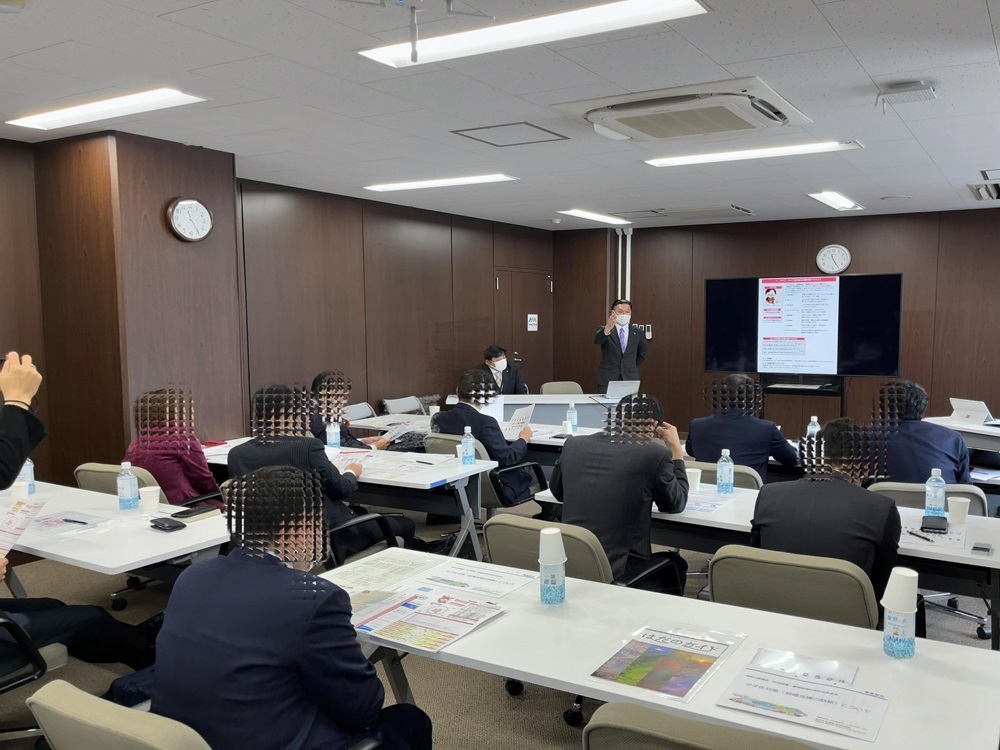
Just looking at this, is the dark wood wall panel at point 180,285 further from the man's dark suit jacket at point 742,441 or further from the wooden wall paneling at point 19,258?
the man's dark suit jacket at point 742,441

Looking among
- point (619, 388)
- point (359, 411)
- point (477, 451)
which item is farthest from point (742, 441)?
point (359, 411)

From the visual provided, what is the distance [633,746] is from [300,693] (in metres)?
0.73

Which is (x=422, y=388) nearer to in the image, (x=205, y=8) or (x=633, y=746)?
(x=205, y=8)

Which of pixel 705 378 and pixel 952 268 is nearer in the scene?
pixel 952 268

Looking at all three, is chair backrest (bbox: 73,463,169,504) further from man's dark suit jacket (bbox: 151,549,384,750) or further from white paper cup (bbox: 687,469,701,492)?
white paper cup (bbox: 687,469,701,492)

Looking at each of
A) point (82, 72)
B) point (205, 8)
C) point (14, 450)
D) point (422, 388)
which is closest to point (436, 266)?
point (422, 388)

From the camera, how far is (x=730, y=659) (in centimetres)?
186

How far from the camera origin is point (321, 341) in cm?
711

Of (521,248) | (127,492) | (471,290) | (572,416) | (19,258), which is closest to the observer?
(127,492)

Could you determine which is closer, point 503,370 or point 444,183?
point 444,183

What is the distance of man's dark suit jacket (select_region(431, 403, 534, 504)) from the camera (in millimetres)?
4789

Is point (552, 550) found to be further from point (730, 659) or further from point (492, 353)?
point (492, 353)

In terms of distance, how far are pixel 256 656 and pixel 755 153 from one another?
199 inches

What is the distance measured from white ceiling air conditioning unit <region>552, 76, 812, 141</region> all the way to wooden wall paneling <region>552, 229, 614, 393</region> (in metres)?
5.65
